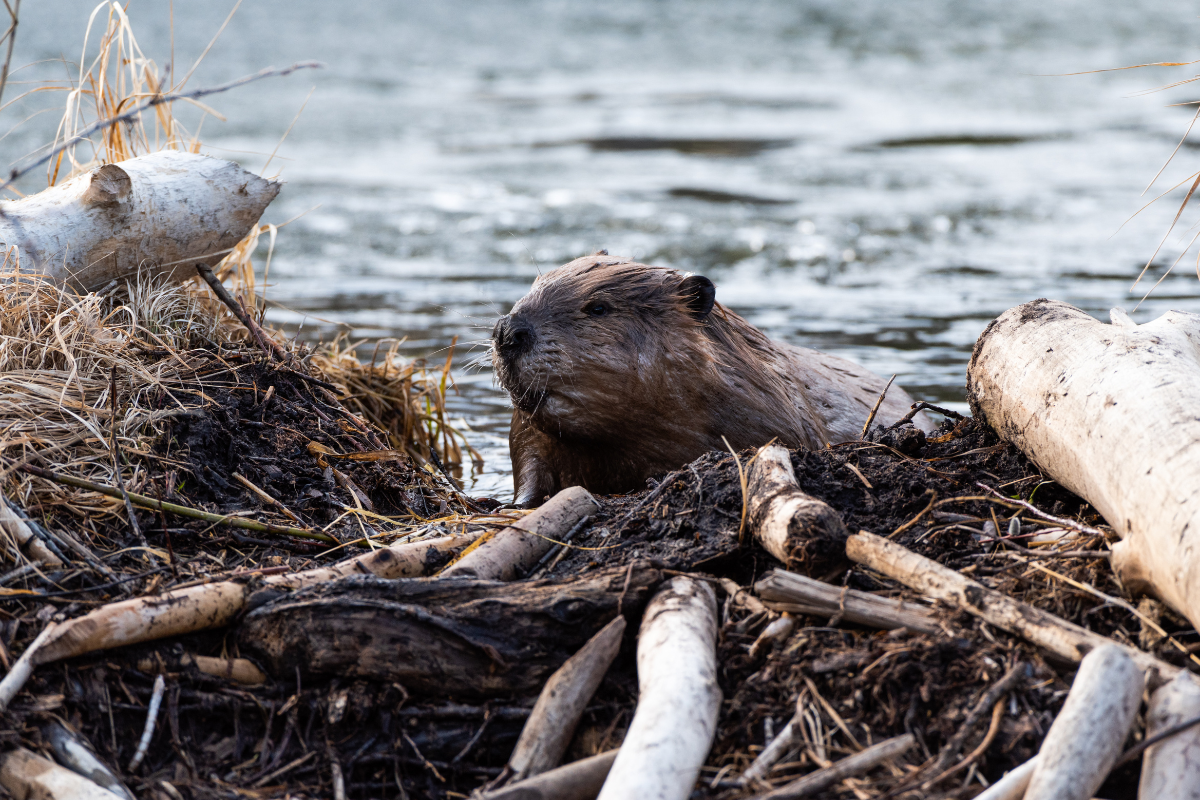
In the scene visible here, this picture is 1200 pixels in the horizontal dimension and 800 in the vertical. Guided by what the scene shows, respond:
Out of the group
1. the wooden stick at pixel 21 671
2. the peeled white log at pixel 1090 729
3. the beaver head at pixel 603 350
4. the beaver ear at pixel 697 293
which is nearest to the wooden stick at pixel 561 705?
the peeled white log at pixel 1090 729

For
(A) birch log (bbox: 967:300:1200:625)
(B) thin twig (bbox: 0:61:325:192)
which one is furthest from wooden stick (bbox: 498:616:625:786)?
(B) thin twig (bbox: 0:61:325:192)

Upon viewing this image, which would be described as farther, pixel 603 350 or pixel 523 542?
pixel 603 350

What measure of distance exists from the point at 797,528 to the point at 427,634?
0.79 m

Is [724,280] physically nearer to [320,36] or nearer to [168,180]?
[168,180]

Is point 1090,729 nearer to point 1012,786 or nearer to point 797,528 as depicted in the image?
point 1012,786

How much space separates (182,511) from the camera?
2875 millimetres

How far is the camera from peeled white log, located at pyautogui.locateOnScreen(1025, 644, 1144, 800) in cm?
187

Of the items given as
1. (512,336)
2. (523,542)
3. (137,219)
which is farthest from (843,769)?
(137,219)

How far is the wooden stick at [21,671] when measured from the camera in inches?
85.0

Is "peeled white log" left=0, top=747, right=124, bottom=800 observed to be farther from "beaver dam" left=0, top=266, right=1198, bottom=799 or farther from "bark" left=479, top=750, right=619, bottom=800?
"bark" left=479, top=750, right=619, bottom=800

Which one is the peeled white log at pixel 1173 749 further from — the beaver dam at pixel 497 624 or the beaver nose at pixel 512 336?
the beaver nose at pixel 512 336

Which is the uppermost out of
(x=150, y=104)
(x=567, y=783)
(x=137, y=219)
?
(x=150, y=104)

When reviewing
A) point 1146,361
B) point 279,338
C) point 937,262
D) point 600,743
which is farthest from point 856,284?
point 600,743

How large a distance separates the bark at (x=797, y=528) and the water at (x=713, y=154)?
185cm
